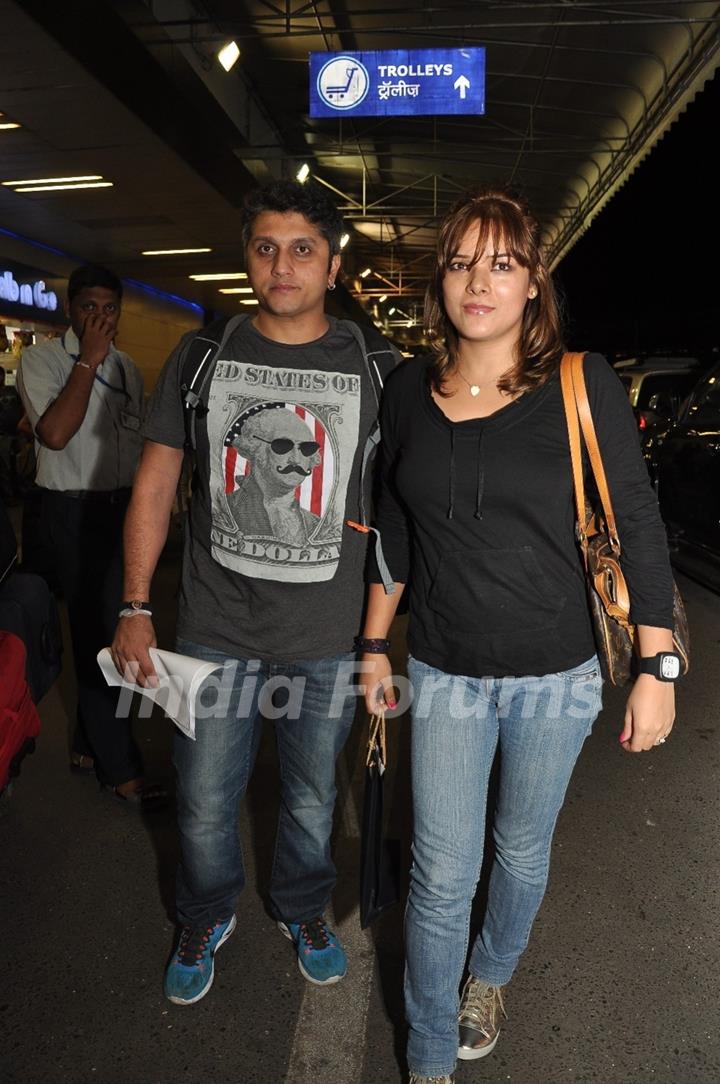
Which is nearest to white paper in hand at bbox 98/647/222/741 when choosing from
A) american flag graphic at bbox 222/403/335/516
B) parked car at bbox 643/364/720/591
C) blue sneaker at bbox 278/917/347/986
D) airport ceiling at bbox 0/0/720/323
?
american flag graphic at bbox 222/403/335/516

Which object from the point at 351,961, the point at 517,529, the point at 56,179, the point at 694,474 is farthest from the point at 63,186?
the point at 517,529

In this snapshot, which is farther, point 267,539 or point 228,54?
point 228,54

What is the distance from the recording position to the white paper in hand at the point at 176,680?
225 centimetres

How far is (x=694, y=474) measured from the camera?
8.02 meters

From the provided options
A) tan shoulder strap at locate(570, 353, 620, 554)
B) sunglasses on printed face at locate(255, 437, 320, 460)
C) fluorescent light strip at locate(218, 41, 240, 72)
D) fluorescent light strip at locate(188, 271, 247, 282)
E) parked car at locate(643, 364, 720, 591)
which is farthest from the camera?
fluorescent light strip at locate(188, 271, 247, 282)

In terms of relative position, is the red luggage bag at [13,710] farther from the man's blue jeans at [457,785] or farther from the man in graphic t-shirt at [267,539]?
the man's blue jeans at [457,785]

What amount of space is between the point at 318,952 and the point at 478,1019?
1.77 feet

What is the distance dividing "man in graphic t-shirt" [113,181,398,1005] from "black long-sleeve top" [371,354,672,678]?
343mm

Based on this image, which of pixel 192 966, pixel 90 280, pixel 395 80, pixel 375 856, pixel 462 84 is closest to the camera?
pixel 375 856

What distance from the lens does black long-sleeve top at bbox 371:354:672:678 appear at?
1.97 m

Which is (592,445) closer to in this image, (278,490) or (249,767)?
(278,490)

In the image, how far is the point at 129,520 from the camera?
254 centimetres

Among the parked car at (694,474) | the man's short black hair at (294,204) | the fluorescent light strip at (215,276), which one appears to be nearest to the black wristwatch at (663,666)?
the man's short black hair at (294,204)

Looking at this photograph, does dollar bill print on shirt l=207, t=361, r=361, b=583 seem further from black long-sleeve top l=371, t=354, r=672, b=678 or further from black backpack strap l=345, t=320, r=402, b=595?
black long-sleeve top l=371, t=354, r=672, b=678
